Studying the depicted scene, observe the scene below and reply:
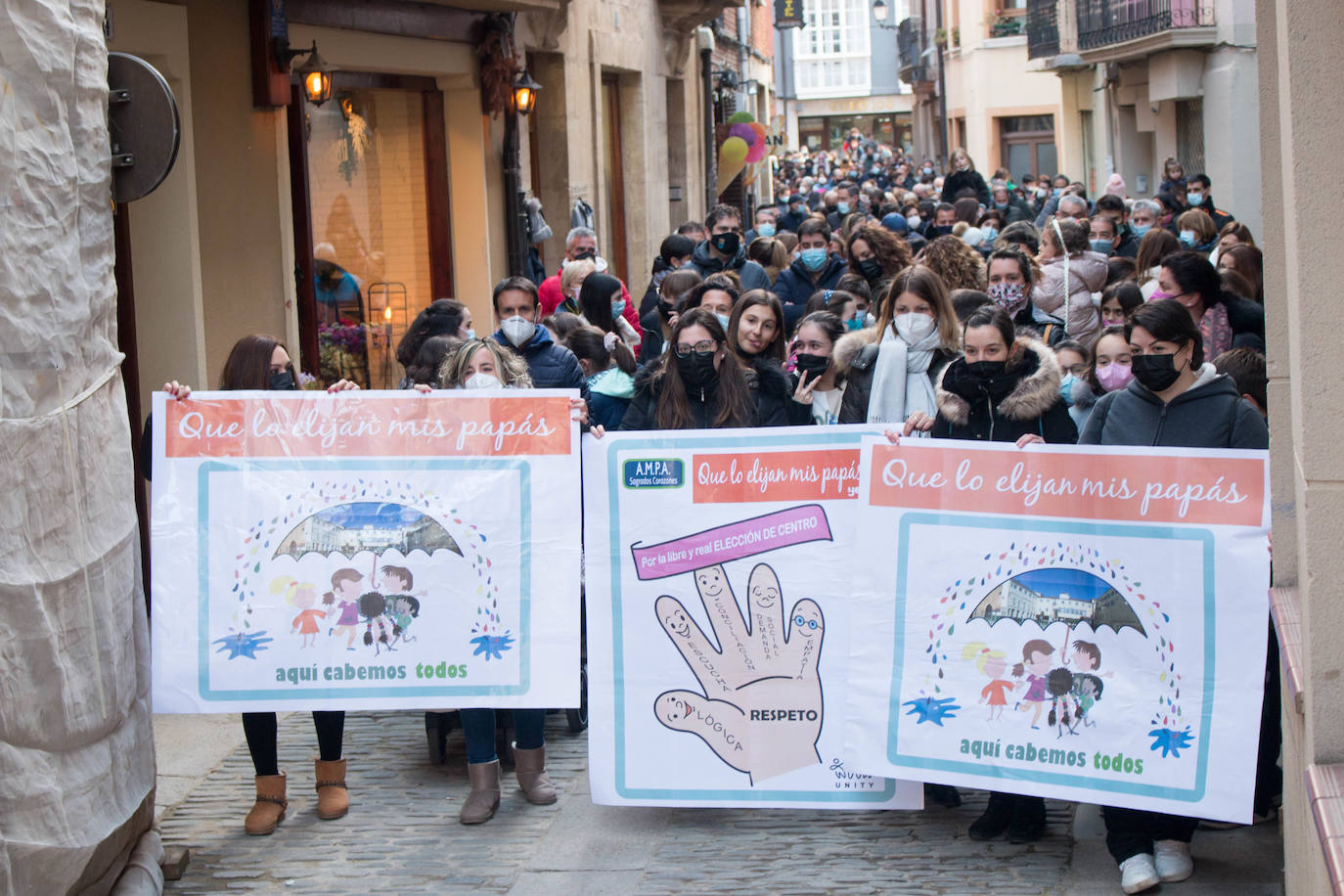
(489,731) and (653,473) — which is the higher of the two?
(653,473)

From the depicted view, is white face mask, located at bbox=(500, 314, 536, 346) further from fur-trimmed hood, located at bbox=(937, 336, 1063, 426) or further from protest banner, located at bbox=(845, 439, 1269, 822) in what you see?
protest banner, located at bbox=(845, 439, 1269, 822)

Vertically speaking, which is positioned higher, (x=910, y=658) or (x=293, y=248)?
(x=293, y=248)

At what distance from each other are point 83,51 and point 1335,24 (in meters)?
3.45

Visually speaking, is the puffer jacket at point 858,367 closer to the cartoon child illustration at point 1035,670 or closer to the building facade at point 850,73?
the cartoon child illustration at point 1035,670

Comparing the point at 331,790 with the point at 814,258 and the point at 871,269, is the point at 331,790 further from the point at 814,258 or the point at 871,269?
the point at 814,258

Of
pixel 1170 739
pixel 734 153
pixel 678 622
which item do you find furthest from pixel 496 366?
pixel 734 153

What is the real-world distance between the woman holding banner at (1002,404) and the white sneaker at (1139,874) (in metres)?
0.48

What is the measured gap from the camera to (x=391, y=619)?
535cm

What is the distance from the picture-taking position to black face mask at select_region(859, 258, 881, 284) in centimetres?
940

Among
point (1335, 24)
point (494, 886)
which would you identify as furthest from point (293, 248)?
point (1335, 24)

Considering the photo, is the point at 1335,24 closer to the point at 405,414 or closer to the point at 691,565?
the point at 691,565

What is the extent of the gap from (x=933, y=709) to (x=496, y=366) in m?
2.12

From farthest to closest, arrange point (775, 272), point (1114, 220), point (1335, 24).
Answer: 1. point (1114, 220)
2. point (775, 272)
3. point (1335, 24)

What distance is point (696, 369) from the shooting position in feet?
19.1
